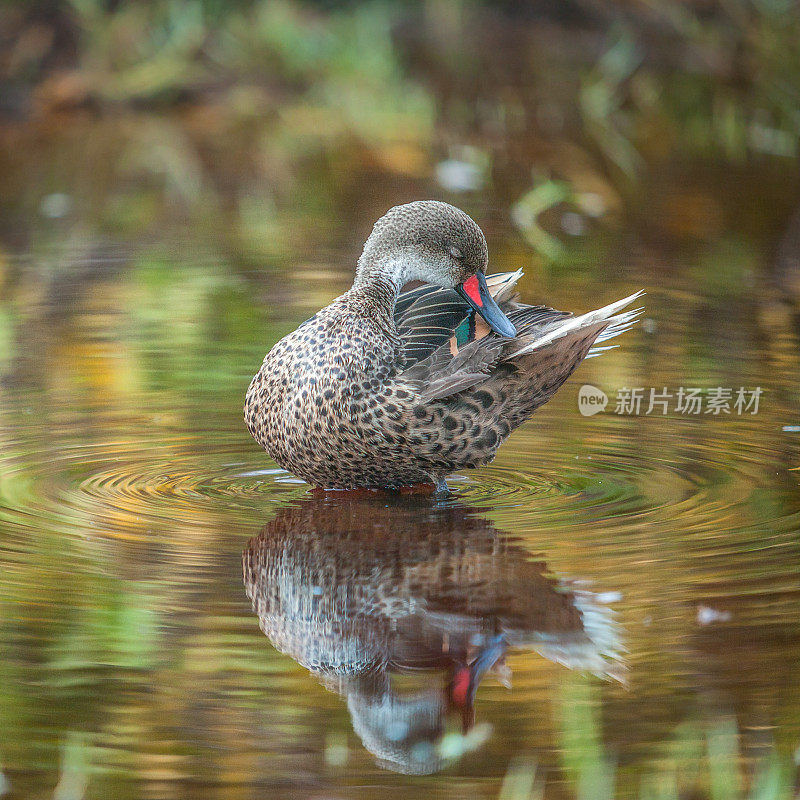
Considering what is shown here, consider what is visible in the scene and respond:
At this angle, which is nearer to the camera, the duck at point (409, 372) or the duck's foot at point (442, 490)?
the duck at point (409, 372)

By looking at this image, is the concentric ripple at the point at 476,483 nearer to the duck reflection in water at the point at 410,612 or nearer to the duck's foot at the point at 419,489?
the duck's foot at the point at 419,489

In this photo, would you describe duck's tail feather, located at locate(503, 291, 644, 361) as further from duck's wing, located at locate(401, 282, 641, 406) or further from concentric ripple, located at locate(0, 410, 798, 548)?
concentric ripple, located at locate(0, 410, 798, 548)

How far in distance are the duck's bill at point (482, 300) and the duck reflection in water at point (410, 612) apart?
57cm

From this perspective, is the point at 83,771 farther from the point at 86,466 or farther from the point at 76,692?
the point at 86,466

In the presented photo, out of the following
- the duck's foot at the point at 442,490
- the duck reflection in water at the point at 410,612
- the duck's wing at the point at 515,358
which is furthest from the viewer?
the duck's foot at the point at 442,490

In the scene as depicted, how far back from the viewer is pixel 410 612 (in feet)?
11.0

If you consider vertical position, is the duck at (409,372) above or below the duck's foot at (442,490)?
above

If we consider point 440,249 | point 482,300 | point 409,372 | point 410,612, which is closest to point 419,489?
point 409,372

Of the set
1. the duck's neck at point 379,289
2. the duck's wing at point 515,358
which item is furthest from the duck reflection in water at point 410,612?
the duck's neck at point 379,289

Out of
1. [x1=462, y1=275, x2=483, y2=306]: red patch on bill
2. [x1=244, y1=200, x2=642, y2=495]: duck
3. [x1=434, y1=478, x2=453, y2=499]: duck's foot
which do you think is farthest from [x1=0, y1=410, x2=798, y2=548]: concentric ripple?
[x1=462, y1=275, x2=483, y2=306]: red patch on bill

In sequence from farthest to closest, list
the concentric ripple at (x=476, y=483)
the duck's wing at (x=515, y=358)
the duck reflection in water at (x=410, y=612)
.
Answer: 1. the duck's wing at (x=515, y=358)
2. the concentric ripple at (x=476, y=483)
3. the duck reflection in water at (x=410, y=612)

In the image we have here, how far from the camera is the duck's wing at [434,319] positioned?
436 cm

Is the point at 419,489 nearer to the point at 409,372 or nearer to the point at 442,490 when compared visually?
the point at 442,490

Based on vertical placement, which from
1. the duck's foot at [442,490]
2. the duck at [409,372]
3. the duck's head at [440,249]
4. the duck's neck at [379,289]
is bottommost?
the duck's foot at [442,490]
